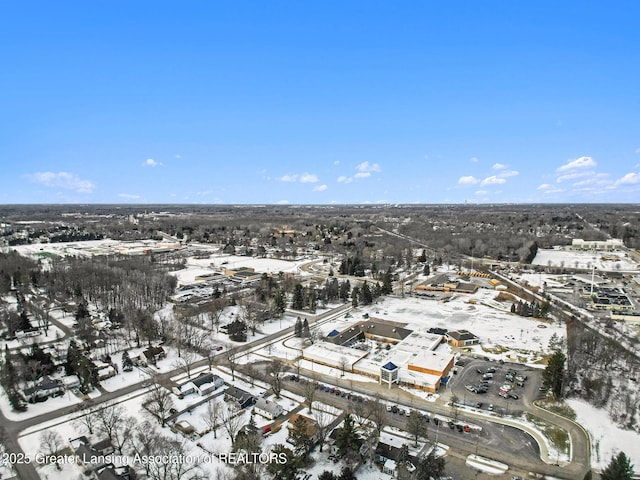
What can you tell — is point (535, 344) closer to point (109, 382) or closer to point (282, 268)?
point (109, 382)

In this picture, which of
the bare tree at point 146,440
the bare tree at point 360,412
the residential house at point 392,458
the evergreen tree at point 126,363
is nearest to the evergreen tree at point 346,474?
the residential house at point 392,458

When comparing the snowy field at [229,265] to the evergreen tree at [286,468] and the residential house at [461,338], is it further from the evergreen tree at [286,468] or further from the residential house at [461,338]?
the evergreen tree at [286,468]

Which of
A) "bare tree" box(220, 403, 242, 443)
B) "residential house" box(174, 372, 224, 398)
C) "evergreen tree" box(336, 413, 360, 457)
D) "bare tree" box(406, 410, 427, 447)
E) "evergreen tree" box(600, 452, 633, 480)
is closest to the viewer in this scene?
"evergreen tree" box(600, 452, 633, 480)

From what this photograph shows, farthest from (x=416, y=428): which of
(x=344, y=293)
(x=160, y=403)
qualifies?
(x=344, y=293)

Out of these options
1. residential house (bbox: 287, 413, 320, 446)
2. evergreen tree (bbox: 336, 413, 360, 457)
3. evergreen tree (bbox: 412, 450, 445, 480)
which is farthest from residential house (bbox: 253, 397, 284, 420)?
evergreen tree (bbox: 412, 450, 445, 480)

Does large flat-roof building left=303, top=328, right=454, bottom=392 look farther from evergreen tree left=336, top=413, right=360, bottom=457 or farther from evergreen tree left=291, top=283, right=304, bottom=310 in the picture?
evergreen tree left=291, top=283, right=304, bottom=310

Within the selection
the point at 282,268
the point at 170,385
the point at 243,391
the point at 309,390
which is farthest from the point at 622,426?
the point at 282,268

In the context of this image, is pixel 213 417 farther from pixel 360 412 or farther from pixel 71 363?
pixel 71 363
